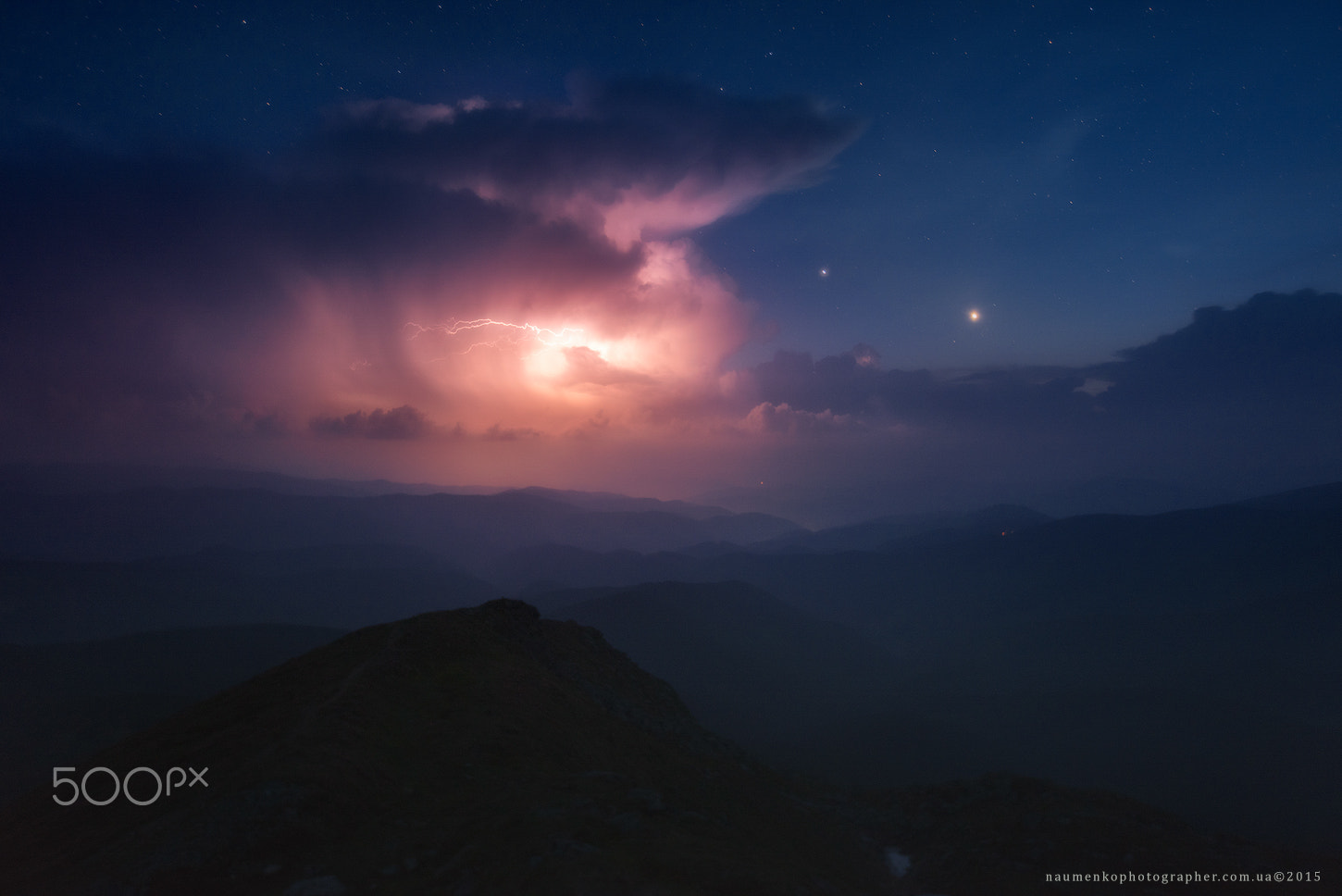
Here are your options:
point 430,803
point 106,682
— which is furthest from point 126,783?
point 106,682

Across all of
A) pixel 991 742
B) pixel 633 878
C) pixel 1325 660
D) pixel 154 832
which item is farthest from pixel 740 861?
pixel 1325 660

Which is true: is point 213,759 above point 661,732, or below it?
above

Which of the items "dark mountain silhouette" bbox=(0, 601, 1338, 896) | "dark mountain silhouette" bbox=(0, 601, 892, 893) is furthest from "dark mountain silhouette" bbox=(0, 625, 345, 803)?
"dark mountain silhouette" bbox=(0, 601, 1338, 896)

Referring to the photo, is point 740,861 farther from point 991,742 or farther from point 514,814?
point 991,742

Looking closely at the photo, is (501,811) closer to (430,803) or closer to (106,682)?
(430,803)

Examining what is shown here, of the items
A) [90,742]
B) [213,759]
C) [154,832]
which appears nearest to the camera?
[154,832]

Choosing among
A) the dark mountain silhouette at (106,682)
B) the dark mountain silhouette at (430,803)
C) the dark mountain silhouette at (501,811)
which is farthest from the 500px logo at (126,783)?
the dark mountain silhouette at (106,682)

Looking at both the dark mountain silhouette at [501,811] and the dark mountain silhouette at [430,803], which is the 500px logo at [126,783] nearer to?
the dark mountain silhouette at [501,811]

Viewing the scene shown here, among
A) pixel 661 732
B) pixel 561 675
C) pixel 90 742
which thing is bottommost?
pixel 90 742
